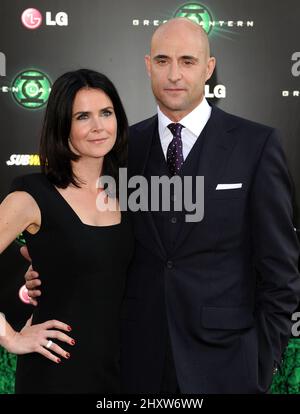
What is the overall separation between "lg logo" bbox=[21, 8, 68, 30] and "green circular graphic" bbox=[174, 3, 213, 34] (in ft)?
2.05

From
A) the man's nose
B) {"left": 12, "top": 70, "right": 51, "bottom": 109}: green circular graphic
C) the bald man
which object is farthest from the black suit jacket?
{"left": 12, "top": 70, "right": 51, "bottom": 109}: green circular graphic

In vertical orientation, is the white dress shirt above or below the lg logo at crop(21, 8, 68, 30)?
below

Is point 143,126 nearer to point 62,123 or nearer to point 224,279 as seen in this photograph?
point 62,123

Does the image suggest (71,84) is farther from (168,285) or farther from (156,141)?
(168,285)

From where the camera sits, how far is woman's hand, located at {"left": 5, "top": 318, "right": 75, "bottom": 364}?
236 cm

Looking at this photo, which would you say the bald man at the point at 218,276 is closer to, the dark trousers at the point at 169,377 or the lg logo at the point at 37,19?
the dark trousers at the point at 169,377

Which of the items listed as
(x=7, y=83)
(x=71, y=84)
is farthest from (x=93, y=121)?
(x=7, y=83)

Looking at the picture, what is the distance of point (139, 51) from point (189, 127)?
4.78ft

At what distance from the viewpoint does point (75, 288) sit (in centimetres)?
237

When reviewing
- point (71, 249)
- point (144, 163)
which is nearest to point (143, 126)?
A: point (144, 163)

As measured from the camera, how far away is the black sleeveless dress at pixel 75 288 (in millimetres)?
2369

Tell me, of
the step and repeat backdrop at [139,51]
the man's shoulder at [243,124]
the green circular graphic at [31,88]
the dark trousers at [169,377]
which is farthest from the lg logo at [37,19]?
the dark trousers at [169,377]

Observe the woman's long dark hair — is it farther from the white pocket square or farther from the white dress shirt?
the white pocket square

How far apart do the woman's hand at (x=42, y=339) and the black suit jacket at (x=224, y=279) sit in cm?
29
